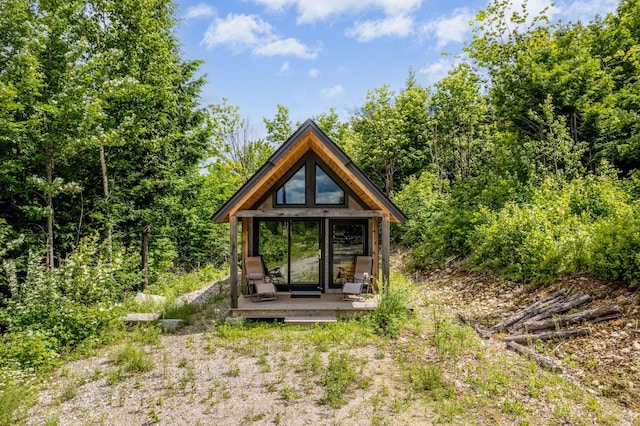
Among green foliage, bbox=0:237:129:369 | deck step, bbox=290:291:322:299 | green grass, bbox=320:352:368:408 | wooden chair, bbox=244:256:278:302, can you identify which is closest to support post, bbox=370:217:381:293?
deck step, bbox=290:291:322:299

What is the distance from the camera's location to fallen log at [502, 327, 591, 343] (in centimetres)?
640

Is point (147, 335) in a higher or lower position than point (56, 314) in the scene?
lower

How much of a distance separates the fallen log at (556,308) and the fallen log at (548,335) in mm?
432

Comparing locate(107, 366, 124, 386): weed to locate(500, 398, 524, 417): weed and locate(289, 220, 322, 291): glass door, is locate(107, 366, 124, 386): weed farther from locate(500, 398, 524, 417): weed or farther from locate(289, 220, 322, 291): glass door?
locate(500, 398, 524, 417): weed

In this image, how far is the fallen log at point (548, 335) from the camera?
6397 mm

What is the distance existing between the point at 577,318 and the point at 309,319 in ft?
18.1

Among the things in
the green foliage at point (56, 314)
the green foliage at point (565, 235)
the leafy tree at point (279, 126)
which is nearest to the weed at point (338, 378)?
the green foliage at point (56, 314)

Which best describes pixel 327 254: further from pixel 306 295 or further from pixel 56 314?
pixel 56 314

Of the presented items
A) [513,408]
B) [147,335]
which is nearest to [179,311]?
[147,335]

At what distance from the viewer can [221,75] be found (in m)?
18.0

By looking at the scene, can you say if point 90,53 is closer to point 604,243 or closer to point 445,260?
point 445,260

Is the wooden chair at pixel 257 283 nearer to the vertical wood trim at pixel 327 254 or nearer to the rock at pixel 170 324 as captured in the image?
the vertical wood trim at pixel 327 254

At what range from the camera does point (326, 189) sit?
9.94 m

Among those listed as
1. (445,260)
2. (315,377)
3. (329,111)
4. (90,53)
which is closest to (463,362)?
(315,377)
